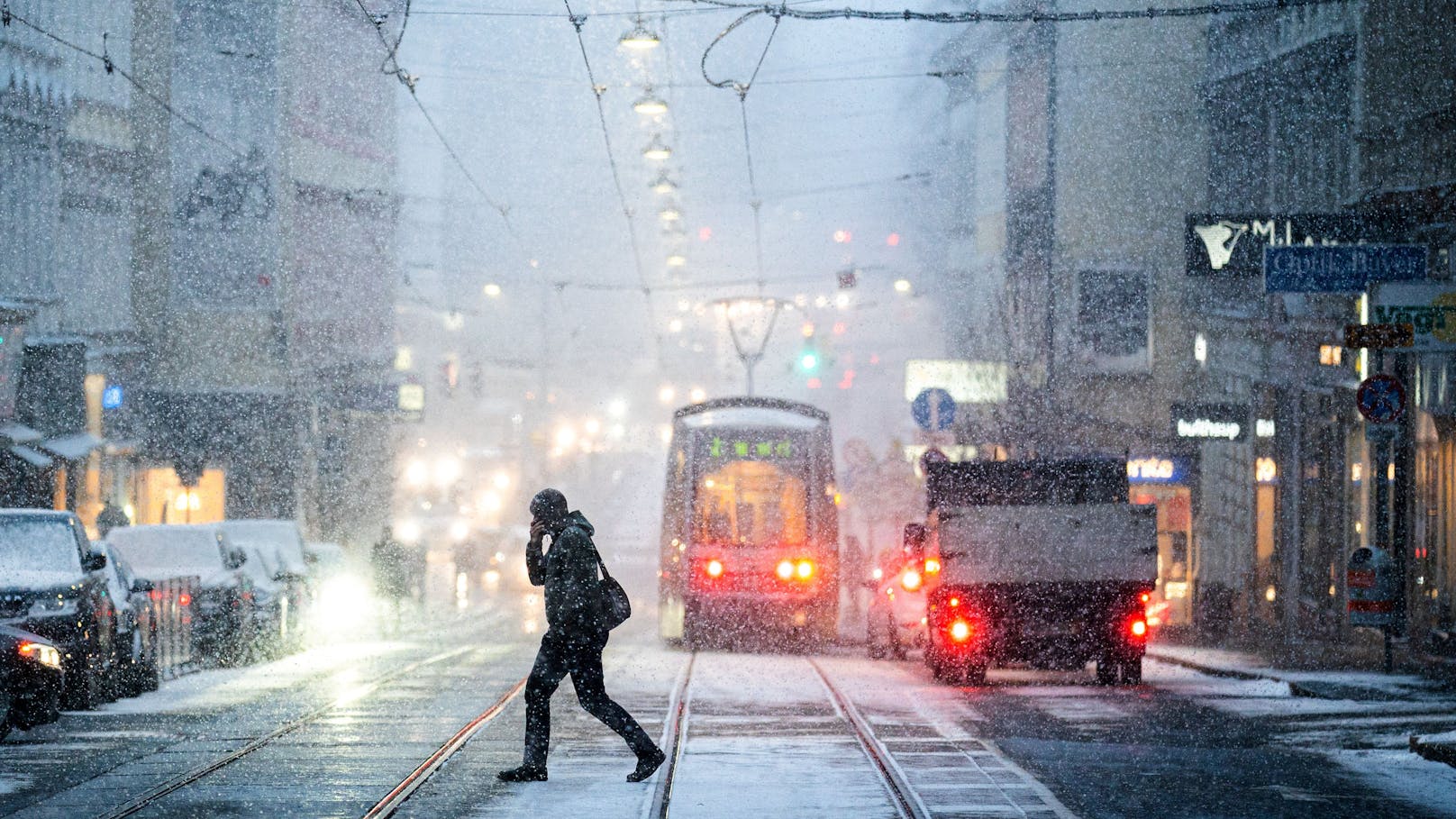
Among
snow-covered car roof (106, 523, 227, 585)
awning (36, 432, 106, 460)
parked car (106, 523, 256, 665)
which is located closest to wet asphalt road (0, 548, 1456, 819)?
parked car (106, 523, 256, 665)

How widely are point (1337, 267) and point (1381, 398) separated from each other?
4.38 ft

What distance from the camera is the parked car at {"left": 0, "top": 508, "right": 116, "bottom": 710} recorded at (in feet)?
47.6

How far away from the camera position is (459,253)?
83625mm

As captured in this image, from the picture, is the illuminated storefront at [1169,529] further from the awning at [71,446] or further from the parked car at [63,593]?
the awning at [71,446]

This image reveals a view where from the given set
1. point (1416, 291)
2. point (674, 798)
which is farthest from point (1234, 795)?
point (1416, 291)

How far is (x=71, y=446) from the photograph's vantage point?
32750 millimetres

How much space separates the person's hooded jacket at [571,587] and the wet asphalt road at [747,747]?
91 cm

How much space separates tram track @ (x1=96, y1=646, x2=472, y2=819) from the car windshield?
2408mm

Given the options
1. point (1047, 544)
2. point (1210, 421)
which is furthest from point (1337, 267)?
point (1210, 421)

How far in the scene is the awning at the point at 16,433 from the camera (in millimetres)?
30891

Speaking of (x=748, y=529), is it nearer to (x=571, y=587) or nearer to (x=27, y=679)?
(x=27, y=679)

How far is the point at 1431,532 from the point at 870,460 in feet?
49.0

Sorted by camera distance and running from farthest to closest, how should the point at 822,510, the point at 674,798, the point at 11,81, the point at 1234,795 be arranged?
the point at 11,81
the point at 822,510
the point at 1234,795
the point at 674,798

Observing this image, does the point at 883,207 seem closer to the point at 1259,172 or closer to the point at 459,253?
the point at 459,253
